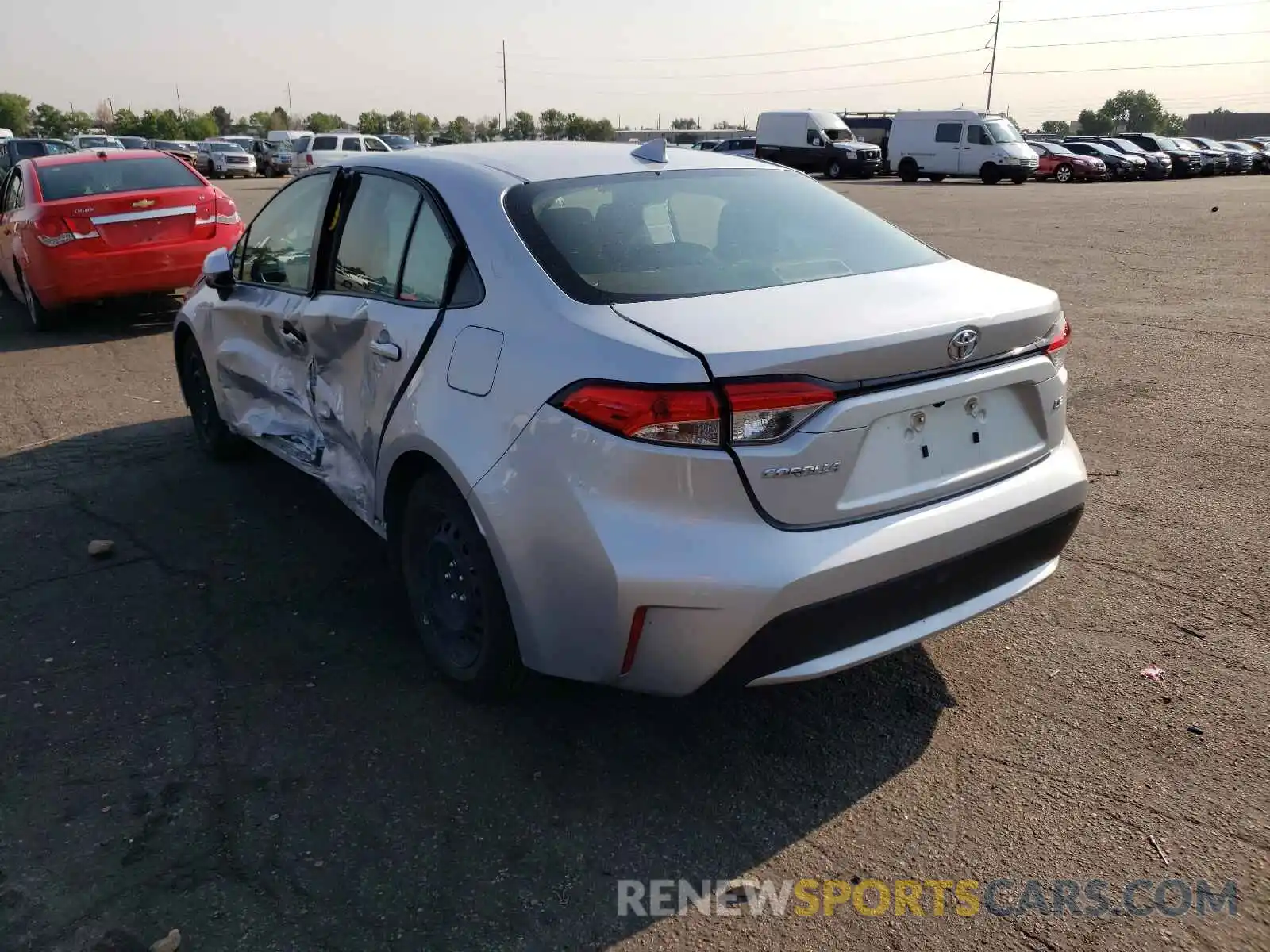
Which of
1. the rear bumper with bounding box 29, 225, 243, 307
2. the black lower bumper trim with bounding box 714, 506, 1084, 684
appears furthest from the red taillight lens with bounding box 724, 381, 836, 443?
the rear bumper with bounding box 29, 225, 243, 307

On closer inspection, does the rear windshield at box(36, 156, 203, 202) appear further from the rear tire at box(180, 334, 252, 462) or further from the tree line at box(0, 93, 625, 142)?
the tree line at box(0, 93, 625, 142)

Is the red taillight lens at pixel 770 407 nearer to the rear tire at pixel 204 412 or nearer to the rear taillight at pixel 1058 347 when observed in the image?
the rear taillight at pixel 1058 347

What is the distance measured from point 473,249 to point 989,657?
2.22 meters

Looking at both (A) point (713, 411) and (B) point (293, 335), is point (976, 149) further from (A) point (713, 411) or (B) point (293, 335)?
(A) point (713, 411)

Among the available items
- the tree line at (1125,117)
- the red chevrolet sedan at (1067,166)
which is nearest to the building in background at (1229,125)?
the tree line at (1125,117)

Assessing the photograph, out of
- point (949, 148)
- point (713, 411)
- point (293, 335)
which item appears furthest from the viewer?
point (949, 148)

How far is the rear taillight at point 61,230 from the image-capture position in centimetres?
886

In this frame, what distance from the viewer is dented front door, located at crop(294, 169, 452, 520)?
3391 mm

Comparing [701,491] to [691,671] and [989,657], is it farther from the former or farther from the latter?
[989,657]

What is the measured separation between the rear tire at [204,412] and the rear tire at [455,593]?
94.0 inches

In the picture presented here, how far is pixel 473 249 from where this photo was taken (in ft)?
10.5

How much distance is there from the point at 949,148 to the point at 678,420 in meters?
35.1

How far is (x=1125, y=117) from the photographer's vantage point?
11906 cm

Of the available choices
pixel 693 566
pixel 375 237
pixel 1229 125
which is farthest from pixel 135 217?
pixel 1229 125
